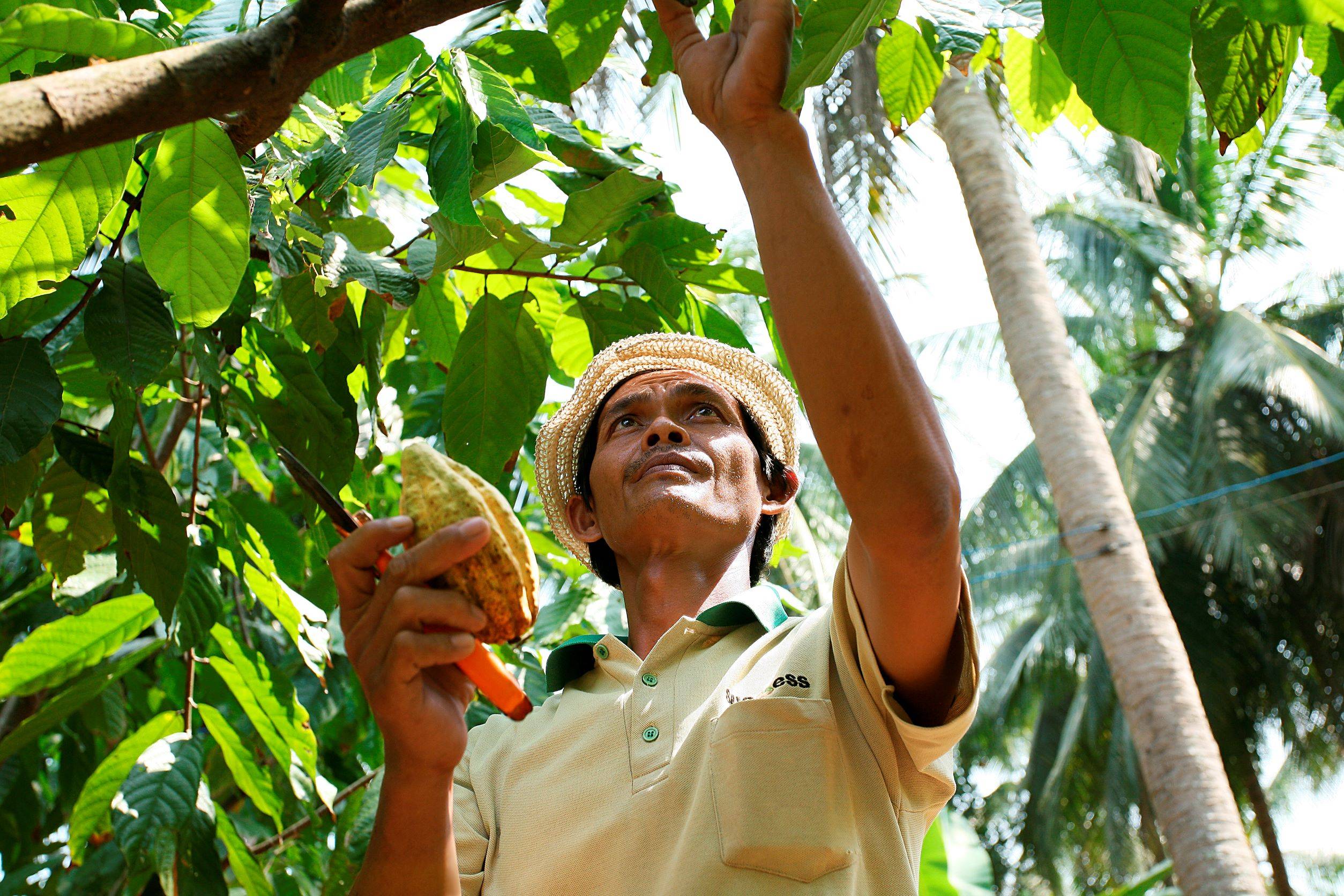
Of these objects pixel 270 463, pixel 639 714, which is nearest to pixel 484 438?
pixel 639 714

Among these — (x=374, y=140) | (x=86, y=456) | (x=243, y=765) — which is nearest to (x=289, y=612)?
(x=243, y=765)

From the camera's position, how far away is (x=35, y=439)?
147cm

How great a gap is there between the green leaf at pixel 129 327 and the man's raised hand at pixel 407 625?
25.1 inches

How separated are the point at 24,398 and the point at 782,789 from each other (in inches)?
41.0

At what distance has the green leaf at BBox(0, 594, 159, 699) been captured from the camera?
1.90m

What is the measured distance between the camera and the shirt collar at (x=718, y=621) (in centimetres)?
174

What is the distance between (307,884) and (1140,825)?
12291mm

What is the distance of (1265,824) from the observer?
11.8m

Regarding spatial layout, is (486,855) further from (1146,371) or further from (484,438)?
(1146,371)

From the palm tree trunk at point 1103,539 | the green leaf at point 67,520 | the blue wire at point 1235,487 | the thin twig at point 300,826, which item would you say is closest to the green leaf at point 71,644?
the green leaf at point 67,520

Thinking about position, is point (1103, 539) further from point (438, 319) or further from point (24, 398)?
point (24, 398)

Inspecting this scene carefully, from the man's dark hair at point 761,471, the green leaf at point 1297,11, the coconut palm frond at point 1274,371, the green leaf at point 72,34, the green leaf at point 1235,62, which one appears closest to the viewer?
the green leaf at point 1297,11

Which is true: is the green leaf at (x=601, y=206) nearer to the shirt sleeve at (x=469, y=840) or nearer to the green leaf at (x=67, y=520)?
the shirt sleeve at (x=469, y=840)

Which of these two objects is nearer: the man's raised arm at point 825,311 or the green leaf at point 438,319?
the man's raised arm at point 825,311
